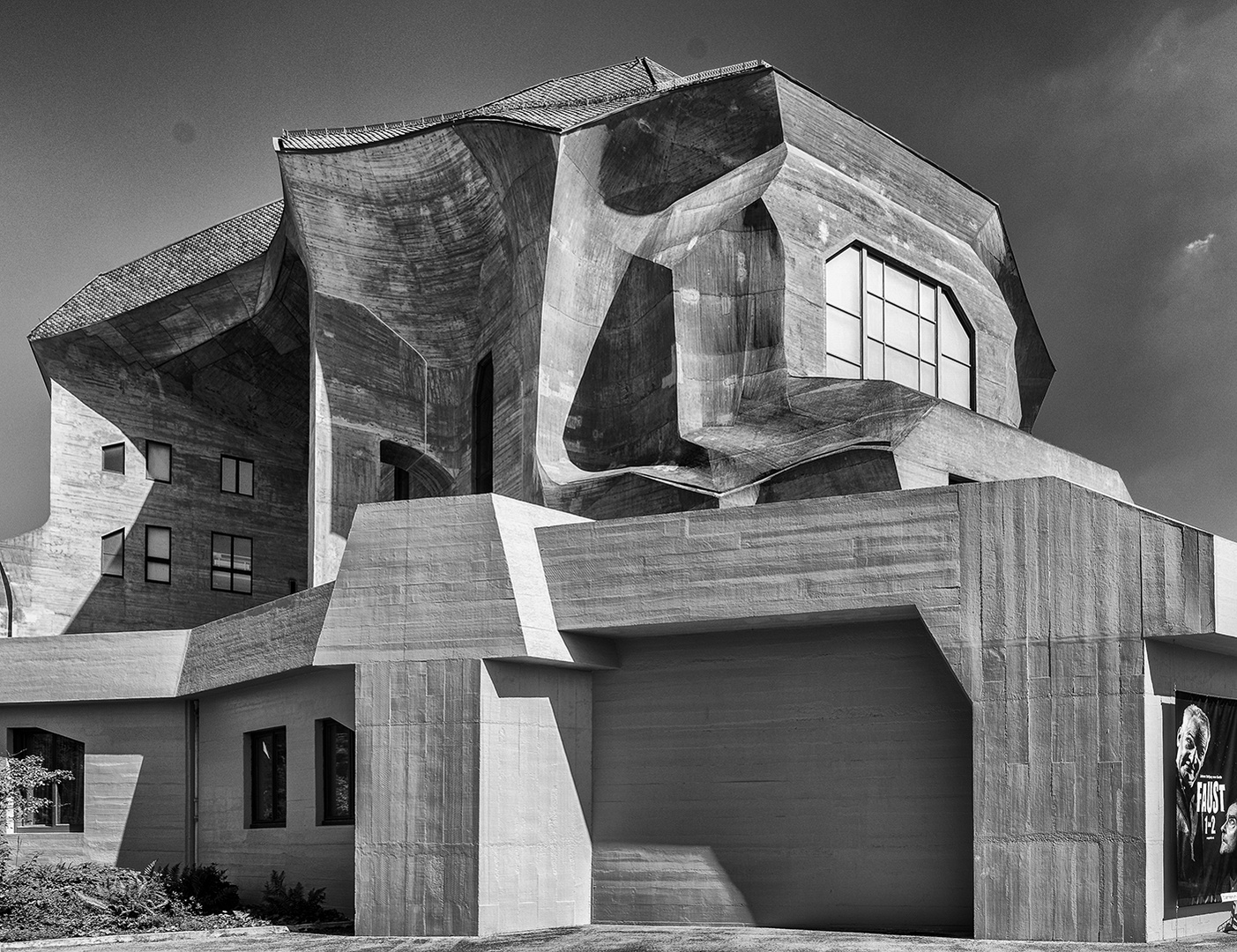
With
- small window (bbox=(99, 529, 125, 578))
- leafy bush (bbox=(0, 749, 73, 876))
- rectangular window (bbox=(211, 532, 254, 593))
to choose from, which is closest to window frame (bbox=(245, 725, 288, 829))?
leafy bush (bbox=(0, 749, 73, 876))

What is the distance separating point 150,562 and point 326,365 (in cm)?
1075

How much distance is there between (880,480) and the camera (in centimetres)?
2042

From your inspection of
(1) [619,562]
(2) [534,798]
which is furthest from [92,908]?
(1) [619,562]

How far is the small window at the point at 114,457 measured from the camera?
34938 millimetres

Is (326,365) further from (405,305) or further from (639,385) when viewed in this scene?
(639,385)

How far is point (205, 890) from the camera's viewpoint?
66.4 ft

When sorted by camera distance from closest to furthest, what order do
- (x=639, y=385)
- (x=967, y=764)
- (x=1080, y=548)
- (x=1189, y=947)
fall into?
(x=1189, y=947), (x=1080, y=548), (x=967, y=764), (x=639, y=385)

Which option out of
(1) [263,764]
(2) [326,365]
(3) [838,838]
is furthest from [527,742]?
(2) [326,365]

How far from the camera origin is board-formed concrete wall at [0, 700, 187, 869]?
23344 millimetres

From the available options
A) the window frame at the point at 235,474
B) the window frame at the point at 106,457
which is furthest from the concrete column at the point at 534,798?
the window frame at the point at 235,474

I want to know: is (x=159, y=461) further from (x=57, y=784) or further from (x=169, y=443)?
(x=57, y=784)

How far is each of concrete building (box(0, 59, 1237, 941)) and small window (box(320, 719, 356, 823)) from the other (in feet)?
0.25

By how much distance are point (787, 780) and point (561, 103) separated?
14619 mm

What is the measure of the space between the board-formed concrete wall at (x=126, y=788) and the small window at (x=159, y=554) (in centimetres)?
1146
